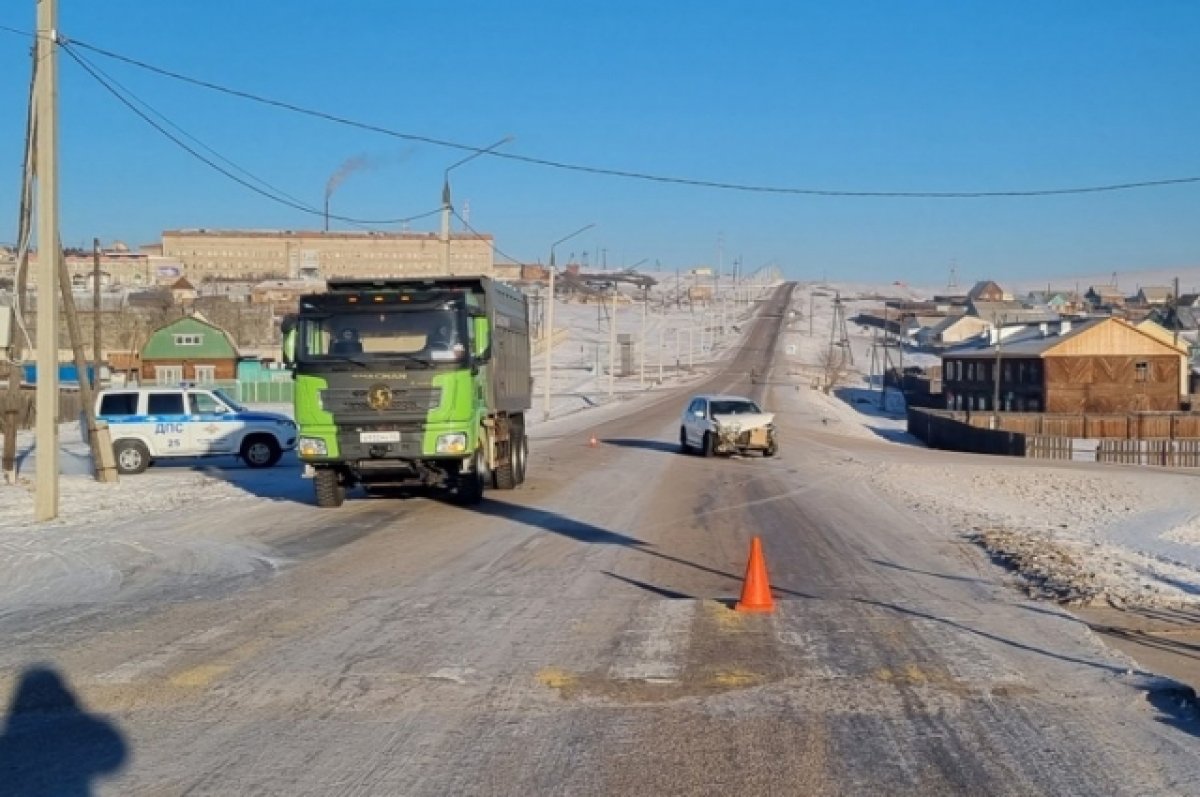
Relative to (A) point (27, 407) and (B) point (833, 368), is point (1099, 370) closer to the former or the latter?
Answer: (B) point (833, 368)

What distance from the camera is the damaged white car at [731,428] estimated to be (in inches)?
1339

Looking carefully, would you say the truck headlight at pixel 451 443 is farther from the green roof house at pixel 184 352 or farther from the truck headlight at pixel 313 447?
the green roof house at pixel 184 352

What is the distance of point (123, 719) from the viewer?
24.9ft

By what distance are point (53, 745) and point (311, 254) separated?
15719 centimetres

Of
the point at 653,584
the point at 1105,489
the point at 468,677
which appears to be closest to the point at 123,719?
the point at 468,677

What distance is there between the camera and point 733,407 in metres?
35.3

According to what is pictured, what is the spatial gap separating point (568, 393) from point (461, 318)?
224 feet

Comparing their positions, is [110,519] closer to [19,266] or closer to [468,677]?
[19,266]

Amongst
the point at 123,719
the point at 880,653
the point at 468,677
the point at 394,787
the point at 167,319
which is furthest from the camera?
the point at 167,319

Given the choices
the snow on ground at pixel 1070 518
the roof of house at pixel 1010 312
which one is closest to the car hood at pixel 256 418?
the snow on ground at pixel 1070 518

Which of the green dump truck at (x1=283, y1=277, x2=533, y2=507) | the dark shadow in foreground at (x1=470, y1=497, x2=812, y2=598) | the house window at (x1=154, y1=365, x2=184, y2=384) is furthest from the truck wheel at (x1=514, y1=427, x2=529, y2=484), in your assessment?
the house window at (x1=154, y1=365, x2=184, y2=384)

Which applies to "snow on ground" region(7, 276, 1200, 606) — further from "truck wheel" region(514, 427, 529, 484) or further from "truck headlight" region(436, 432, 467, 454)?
"truck wheel" region(514, 427, 529, 484)

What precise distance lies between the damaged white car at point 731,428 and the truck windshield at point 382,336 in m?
15.9

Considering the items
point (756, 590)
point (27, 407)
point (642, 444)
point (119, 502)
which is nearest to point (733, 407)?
point (642, 444)
